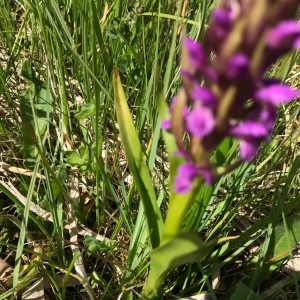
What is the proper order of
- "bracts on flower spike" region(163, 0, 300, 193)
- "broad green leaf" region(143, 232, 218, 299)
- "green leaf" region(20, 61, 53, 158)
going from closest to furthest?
"bracts on flower spike" region(163, 0, 300, 193), "broad green leaf" region(143, 232, 218, 299), "green leaf" region(20, 61, 53, 158)

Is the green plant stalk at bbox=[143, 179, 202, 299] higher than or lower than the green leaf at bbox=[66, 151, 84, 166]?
higher

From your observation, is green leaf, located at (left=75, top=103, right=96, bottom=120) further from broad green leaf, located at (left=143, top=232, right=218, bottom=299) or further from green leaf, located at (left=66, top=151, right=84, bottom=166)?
broad green leaf, located at (left=143, top=232, right=218, bottom=299)

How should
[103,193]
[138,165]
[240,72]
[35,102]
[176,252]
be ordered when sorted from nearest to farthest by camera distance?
1. [240,72]
2. [176,252]
3. [138,165]
4. [103,193]
5. [35,102]

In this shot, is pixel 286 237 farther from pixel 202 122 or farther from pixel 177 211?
pixel 202 122

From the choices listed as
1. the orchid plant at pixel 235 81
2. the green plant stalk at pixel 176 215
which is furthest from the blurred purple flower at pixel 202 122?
the green plant stalk at pixel 176 215

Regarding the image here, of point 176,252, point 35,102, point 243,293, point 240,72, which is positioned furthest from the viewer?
point 35,102

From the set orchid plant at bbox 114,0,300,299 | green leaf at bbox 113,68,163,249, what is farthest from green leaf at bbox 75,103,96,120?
orchid plant at bbox 114,0,300,299

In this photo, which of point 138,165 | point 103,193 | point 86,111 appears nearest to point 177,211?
point 138,165
